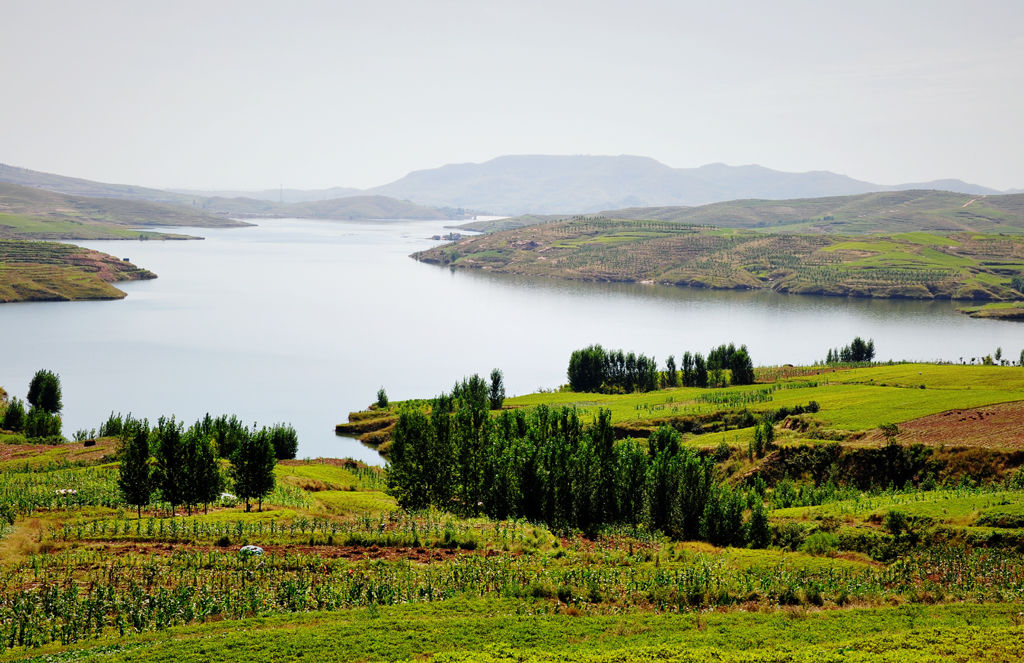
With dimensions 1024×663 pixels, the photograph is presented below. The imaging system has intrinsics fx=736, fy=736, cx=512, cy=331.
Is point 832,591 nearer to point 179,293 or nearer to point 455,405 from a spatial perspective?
point 455,405

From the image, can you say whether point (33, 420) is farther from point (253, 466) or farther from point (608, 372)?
point (608, 372)

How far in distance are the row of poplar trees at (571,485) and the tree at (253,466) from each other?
9274 mm

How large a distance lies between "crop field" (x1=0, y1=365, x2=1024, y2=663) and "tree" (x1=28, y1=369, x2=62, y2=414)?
44.6 m

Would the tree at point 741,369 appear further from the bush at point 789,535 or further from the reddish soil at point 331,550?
the reddish soil at point 331,550

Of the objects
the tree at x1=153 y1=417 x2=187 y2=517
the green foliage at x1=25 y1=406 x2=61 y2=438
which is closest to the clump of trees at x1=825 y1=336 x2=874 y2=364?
the tree at x1=153 y1=417 x2=187 y2=517

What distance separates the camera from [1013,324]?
179 metres

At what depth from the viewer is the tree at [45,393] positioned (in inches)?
3497

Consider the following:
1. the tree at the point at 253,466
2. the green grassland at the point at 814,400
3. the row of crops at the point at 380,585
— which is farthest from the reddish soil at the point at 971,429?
the tree at the point at 253,466

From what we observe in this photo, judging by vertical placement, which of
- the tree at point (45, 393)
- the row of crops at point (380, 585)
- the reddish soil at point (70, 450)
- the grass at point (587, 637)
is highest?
the grass at point (587, 637)

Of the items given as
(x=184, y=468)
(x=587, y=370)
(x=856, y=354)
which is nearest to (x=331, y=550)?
(x=184, y=468)

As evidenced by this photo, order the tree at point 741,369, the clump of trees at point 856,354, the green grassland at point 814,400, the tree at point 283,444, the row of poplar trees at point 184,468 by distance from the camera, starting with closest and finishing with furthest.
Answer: the row of poplar trees at point 184,468 < the green grassland at point 814,400 < the tree at point 283,444 < the tree at point 741,369 < the clump of trees at point 856,354

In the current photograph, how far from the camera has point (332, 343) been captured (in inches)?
5615

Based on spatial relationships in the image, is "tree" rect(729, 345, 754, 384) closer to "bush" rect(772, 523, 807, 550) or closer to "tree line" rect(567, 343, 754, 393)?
"tree line" rect(567, 343, 754, 393)

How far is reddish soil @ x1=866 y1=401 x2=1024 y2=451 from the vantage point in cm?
4941
